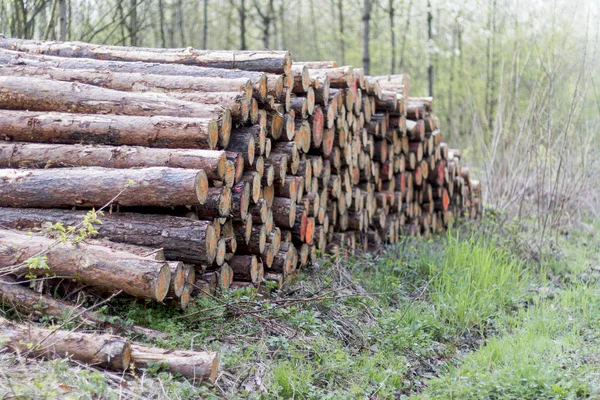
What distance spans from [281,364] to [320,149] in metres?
3.19

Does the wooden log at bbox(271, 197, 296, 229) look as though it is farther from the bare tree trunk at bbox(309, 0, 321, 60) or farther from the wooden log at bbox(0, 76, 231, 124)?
the bare tree trunk at bbox(309, 0, 321, 60)

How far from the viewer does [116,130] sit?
532 centimetres

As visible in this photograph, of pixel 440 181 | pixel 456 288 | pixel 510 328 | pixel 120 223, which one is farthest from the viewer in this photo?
pixel 440 181

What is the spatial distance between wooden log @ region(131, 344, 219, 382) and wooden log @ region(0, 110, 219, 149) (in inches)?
71.1

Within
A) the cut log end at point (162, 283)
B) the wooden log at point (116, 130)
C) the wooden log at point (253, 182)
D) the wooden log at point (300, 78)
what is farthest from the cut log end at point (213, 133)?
the wooden log at point (300, 78)

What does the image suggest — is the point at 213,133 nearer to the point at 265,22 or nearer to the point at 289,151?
the point at 289,151

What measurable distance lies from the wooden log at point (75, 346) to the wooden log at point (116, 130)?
1853 mm

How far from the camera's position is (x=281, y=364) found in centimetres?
443

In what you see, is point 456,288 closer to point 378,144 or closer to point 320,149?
point 320,149

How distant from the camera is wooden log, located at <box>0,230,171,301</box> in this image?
174 inches

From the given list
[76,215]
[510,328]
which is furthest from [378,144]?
[76,215]

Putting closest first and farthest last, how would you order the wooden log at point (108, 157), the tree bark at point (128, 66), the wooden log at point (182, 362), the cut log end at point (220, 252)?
the wooden log at point (182, 362)
the wooden log at point (108, 157)
the cut log end at point (220, 252)
the tree bark at point (128, 66)

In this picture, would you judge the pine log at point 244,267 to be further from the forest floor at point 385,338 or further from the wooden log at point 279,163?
the wooden log at point 279,163

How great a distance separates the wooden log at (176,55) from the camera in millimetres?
6273
